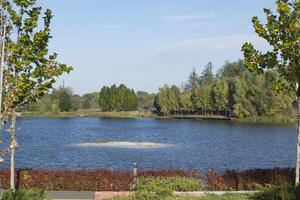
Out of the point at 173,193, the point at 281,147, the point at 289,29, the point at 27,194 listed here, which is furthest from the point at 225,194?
the point at 281,147

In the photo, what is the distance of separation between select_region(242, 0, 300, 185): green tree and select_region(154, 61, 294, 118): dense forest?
76.9 meters

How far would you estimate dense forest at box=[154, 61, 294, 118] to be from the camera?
385 feet

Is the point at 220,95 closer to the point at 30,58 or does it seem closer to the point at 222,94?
the point at 222,94

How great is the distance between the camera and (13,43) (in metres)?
15.6

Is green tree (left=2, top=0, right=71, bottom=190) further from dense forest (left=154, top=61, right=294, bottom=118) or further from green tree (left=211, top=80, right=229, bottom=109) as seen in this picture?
green tree (left=211, top=80, right=229, bottom=109)

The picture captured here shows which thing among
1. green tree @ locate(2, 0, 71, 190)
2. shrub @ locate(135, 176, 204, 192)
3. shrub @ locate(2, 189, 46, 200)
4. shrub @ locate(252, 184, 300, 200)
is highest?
green tree @ locate(2, 0, 71, 190)

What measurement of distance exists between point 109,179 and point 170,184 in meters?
2.45

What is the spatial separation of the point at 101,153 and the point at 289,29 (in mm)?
33401

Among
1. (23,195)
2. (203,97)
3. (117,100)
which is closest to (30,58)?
(23,195)

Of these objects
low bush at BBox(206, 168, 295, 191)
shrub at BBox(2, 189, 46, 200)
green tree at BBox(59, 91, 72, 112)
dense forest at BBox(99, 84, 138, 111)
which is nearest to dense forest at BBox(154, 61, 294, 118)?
dense forest at BBox(99, 84, 138, 111)

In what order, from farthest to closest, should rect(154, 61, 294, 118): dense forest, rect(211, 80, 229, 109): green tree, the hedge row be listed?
rect(211, 80, 229, 109): green tree
rect(154, 61, 294, 118): dense forest
the hedge row

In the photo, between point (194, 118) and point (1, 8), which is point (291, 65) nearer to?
point (1, 8)

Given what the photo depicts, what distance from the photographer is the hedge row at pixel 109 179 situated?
19.1 m

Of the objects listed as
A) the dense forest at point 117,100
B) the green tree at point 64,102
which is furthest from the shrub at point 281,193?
the dense forest at point 117,100
